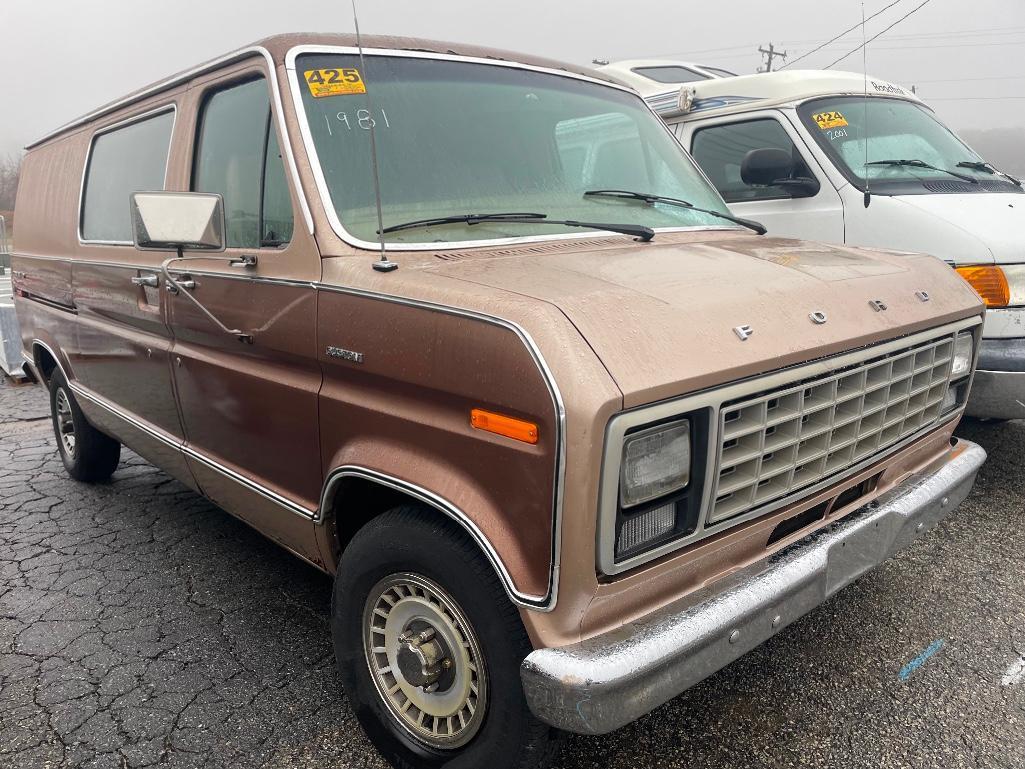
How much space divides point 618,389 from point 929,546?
2.77 metres

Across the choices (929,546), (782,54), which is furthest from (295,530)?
(782,54)

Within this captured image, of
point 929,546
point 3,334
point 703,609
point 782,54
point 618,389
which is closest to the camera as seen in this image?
point 618,389

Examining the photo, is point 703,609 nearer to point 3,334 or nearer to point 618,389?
point 618,389

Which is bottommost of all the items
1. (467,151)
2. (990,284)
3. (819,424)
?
(819,424)

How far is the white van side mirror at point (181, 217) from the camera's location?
2.54 meters

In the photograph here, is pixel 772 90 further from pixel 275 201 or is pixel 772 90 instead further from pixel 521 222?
pixel 275 201

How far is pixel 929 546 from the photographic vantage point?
3.71 meters

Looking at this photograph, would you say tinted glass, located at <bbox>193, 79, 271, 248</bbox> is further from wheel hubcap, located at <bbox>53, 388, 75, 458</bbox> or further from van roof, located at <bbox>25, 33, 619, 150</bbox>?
wheel hubcap, located at <bbox>53, 388, 75, 458</bbox>

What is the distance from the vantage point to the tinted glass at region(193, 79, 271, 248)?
8.96 feet

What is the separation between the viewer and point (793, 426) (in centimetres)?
208

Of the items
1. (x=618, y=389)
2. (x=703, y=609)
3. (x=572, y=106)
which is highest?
(x=572, y=106)

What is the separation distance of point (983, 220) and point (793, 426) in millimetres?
2984

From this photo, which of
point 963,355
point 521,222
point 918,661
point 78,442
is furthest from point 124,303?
point 918,661

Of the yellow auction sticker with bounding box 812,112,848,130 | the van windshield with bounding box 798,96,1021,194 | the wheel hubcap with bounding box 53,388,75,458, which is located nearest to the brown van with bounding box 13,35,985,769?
the wheel hubcap with bounding box 53,388,75,458
